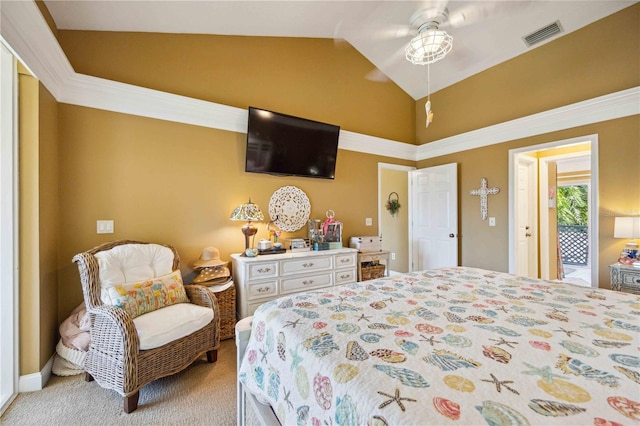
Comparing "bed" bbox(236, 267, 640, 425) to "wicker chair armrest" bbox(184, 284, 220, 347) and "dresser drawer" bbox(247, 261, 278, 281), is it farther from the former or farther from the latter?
"dresser drawer" bbox(247, 261, 278, 281)

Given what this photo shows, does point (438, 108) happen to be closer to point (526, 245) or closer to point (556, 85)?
point (556, 85)

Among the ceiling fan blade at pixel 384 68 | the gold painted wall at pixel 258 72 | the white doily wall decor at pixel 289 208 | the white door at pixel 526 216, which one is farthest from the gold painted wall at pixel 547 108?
the white doily wall decor at pixel 289 208

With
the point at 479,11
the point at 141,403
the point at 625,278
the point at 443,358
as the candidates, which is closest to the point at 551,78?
the point at 479,11

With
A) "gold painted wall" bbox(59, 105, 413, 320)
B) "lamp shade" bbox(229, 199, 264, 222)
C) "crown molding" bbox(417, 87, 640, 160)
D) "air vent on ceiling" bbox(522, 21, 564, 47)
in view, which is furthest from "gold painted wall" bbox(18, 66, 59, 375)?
"air vent on ceiling" bbox(522, 21, 564, 47)

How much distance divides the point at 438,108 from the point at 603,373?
14.5 feet

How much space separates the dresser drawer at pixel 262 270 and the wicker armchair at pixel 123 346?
0.54m

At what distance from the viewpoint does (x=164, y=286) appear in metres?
2.13

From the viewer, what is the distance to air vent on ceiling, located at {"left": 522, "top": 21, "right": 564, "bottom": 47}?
2.98 m

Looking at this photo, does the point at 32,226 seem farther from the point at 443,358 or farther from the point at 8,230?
the point at 443,358

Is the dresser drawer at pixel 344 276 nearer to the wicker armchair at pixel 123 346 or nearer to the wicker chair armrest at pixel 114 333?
the wicker armchair at pixel 123 346

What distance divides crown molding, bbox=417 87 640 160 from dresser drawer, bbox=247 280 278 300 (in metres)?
3.48

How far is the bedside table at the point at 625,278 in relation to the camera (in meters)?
2.43

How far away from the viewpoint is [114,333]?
67.1 inches

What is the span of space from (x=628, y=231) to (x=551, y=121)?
147 centimetres
